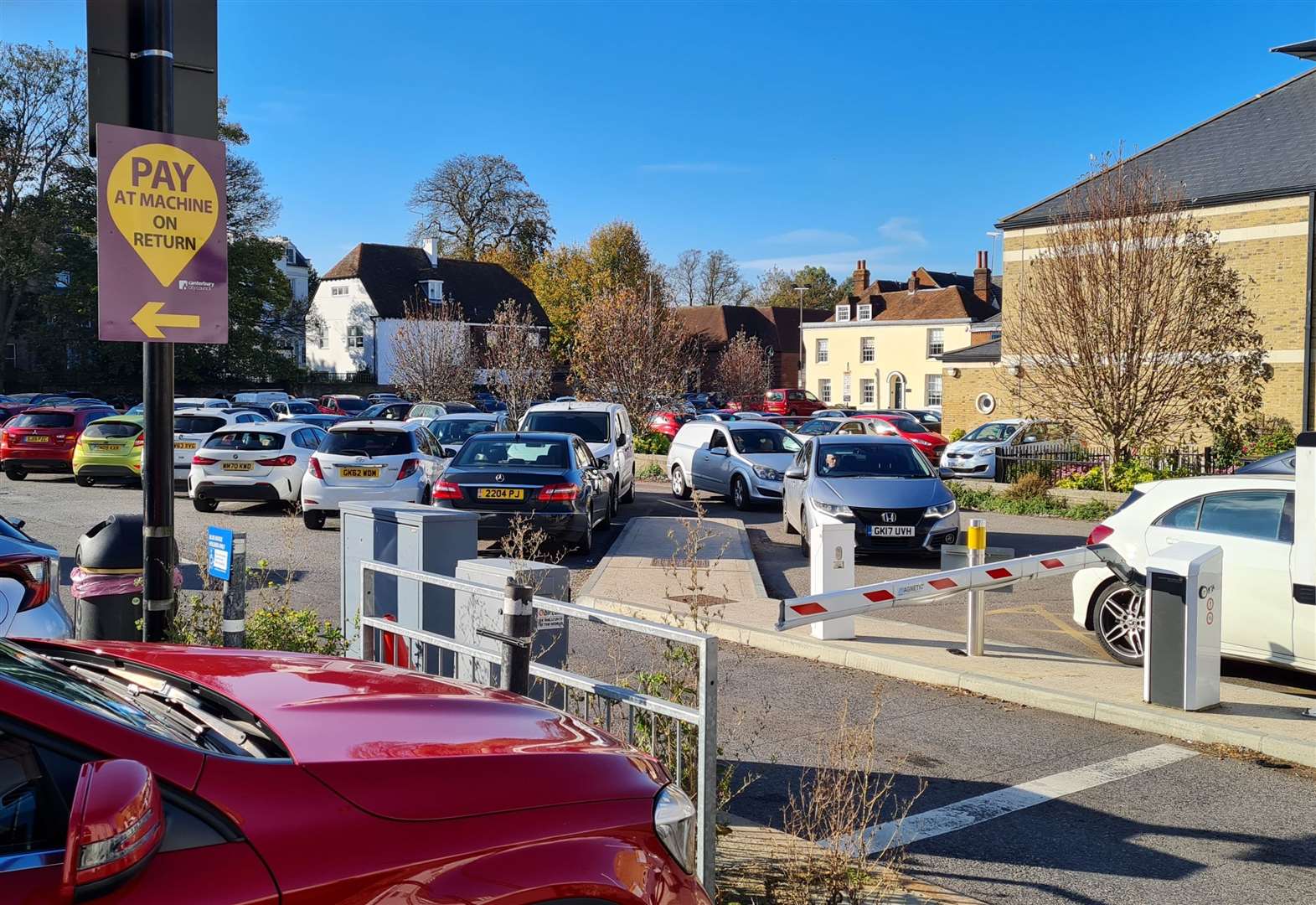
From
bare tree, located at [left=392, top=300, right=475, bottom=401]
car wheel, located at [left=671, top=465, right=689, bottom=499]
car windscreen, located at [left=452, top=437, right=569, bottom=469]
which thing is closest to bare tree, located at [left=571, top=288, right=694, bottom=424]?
bare tree, located at [left=392, top=300, right=475, bottom=401]

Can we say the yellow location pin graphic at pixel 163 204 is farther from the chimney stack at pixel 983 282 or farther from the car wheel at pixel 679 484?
the chimney stack at pixel 983 282

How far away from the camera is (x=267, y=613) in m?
6.18

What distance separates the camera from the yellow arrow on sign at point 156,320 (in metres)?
5.08

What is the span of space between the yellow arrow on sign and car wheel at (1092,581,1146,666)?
7.25 meters

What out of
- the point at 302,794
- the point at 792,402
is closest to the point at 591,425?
the point at 302,794

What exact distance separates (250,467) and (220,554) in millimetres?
13755

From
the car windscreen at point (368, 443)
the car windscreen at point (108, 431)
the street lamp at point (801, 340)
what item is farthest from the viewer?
the street lamp at point (801, 340)

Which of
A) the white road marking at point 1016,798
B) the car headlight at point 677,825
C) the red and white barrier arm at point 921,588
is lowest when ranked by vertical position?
the white road marking at point 1016,798

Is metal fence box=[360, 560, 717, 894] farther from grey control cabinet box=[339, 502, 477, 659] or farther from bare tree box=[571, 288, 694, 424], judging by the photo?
bare tree box=[571, 288, 694, 424]

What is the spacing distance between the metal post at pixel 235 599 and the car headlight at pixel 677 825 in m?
3.24

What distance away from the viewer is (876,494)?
47.6 feet

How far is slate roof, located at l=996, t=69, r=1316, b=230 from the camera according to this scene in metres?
29.9

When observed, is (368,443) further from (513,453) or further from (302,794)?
(302,794)

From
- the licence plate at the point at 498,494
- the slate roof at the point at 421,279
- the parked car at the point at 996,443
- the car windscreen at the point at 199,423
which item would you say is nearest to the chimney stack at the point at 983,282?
the slate roof at the point at 421,279
